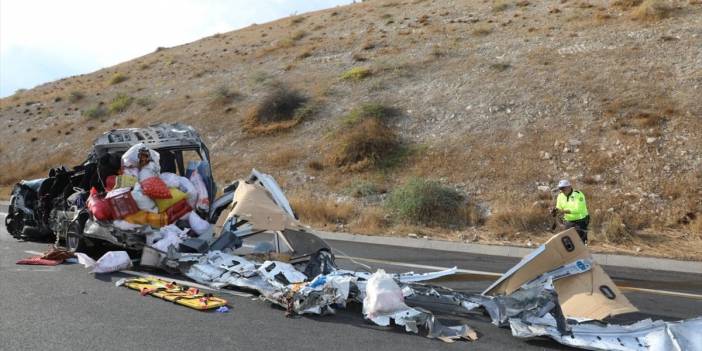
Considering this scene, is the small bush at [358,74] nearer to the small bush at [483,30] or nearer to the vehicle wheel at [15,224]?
the small bush at [483,30]

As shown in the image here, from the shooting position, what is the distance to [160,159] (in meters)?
8.88

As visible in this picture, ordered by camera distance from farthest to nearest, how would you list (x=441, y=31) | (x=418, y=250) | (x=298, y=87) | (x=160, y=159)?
(x=441, y=31)
(x=298, y=87)
(x=418, y=250)
(x=160, y=159)

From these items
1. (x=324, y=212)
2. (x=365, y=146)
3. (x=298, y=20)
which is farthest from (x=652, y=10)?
(x=298, y=20)

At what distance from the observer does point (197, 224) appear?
7781 mm

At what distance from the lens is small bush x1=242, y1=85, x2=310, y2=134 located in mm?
24797

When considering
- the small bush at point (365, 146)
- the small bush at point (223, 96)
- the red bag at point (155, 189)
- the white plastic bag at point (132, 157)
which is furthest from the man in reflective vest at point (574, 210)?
the small bush at point (223, 96)

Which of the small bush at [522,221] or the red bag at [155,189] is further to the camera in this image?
the small bush at [522,221]

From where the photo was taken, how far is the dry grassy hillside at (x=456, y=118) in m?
14.1

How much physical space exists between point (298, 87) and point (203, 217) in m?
20.6

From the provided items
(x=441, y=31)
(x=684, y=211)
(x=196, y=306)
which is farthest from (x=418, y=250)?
(x=441, y=31)

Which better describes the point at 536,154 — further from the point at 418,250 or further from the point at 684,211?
the point at 418,250

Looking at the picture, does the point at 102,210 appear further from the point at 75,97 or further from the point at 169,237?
the point at 75,97

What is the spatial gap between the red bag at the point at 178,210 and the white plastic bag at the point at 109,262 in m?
0.73

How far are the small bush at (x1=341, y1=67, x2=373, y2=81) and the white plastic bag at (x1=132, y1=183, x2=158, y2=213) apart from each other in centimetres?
2010
